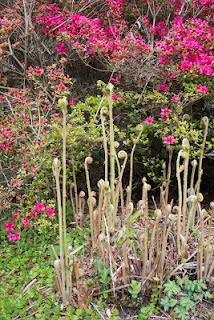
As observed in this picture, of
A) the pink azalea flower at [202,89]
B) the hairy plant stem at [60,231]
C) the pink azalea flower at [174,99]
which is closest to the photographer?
the hairy plant stem at [60,231]

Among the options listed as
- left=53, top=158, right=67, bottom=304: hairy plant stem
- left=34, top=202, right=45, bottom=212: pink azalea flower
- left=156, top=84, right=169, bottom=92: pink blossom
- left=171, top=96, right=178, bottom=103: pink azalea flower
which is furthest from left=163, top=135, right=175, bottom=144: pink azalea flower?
left=53, top=158, right=67, bottom=304: hairy plant stem

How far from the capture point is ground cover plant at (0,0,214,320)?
2.49 metres

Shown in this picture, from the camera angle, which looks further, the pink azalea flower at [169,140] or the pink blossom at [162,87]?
the pink blossom at [162,87]

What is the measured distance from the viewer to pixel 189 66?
328 centimetres

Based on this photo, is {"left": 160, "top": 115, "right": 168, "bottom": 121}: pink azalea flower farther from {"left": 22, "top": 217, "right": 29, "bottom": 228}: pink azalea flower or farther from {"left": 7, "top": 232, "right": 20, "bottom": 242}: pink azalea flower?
{"left": 7, "top": 232, "right": 20, "bottom": 242}: pink azalea flower

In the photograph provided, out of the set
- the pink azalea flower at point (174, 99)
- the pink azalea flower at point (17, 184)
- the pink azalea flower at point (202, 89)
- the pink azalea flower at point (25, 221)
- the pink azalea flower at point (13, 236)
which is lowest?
the pink azalea flower at point (13, 236)

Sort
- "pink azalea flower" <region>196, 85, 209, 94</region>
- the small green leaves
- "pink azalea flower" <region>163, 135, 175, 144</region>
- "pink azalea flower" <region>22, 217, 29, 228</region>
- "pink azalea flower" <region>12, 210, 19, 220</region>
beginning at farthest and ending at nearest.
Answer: "pink azalea flower" <region>196, 85, 209, 94</region> → "pink azalea flower" <region>163, 135, 175, 144</region> → "pink azalea flower" <region>12, 210, 19, 220</region> → "pink azalea flower" <region>22, 217, 29, 228</region> → the small green leaves

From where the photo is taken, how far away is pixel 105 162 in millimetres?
2557

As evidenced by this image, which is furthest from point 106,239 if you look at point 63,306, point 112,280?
point 63,306

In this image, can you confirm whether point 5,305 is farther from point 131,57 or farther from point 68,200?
point 131,57

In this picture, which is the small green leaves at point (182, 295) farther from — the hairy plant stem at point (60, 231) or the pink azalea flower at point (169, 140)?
the pink azalea flower at point (169, 140)

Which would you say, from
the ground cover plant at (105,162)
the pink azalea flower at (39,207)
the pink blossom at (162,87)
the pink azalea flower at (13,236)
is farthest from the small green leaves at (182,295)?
the pink blossom at (162,87)

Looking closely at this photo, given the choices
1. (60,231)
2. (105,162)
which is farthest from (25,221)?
(105,162)

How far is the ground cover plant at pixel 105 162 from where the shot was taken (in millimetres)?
2486
